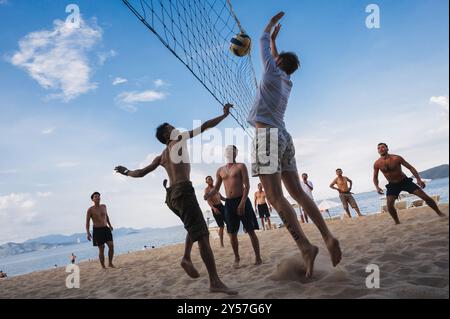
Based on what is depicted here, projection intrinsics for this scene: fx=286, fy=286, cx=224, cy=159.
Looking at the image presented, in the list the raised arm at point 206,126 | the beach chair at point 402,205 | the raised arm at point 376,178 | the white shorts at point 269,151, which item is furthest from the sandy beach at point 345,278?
the beach chair at point 402,205

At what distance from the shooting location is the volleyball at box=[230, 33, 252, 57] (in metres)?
4.58

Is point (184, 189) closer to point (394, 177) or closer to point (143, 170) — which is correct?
point (143, 170)

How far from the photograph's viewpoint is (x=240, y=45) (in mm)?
4594

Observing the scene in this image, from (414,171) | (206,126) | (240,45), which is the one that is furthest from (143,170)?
(414,171)

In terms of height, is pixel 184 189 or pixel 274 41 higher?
pixel 274 41

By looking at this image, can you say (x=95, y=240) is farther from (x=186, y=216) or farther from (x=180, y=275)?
(x=186, y=216)

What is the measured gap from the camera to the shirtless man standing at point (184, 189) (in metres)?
2.53

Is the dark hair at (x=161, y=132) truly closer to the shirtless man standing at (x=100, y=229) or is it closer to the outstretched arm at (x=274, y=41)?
the outstretched arm at (x=274, y=41)

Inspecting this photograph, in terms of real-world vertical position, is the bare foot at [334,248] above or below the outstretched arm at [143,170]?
below

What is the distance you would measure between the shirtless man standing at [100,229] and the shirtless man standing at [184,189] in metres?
3.89

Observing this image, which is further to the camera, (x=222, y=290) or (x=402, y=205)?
(x=402, y=205)

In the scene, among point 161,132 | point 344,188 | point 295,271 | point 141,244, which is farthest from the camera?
point 141,244

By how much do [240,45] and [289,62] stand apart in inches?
88.7
